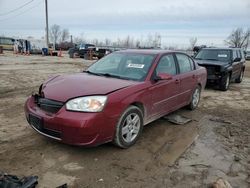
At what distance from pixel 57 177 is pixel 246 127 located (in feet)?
13.7

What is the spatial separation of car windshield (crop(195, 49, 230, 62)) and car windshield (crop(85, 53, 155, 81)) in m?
6.82

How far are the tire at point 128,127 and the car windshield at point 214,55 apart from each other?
25.4 feet

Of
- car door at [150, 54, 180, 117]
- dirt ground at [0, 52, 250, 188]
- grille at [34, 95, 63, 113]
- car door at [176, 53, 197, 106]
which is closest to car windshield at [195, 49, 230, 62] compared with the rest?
car door at [176, 53, 197, 106]

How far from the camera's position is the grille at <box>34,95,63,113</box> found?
3.81 metres

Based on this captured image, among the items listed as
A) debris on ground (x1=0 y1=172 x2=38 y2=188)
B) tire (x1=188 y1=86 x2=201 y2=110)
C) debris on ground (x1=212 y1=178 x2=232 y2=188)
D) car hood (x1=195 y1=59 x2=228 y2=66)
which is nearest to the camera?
debris on ground (x1=0 y1=172 x2=38 y2=188)

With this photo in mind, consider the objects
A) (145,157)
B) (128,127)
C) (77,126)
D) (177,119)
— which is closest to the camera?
(77,126)

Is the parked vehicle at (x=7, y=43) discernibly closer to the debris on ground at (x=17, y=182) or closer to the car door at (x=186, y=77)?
the car door at (x=186, y=77)

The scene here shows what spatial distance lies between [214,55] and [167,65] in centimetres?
665

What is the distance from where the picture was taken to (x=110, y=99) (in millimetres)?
3830

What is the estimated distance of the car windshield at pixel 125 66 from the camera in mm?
4793

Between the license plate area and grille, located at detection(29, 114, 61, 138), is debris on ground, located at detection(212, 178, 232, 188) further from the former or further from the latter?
the license plate area

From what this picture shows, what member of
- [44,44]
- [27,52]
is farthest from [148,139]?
[44,44]

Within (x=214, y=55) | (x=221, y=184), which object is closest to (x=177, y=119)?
(x=221, y=184)

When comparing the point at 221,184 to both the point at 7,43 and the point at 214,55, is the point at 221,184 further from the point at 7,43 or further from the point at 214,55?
the point at 7,43
